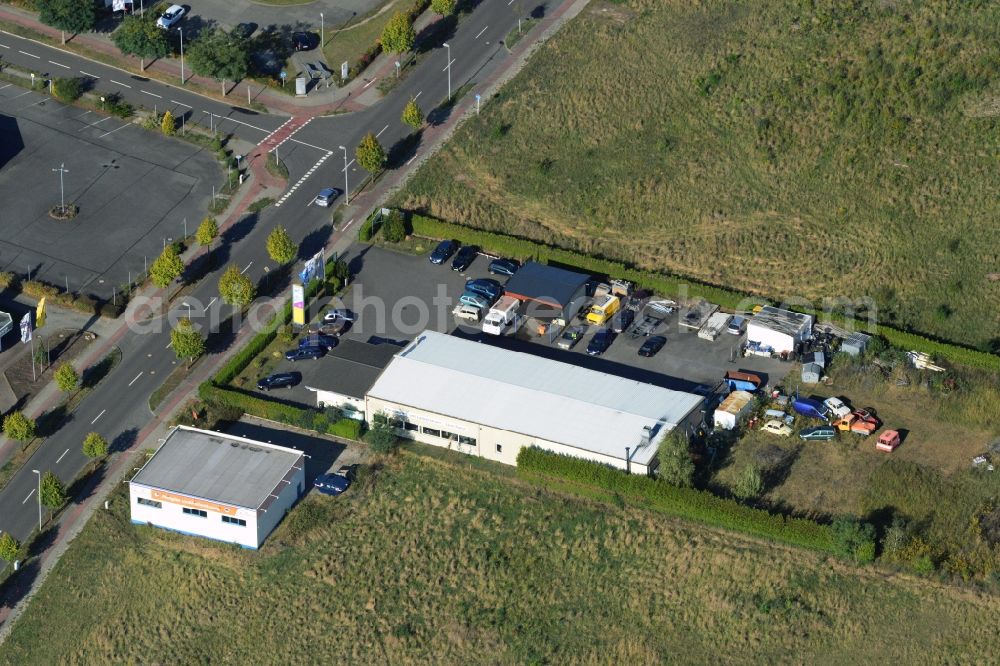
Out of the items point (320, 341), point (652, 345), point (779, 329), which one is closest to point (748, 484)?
point (779, 329)

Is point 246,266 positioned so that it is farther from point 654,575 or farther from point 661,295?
point 654,575

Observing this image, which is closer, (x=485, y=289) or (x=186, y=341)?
(x=186, y=341)

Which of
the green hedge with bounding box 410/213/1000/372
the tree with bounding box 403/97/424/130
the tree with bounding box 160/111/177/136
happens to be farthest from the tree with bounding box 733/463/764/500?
the tree with bounding box 160/111/177/136

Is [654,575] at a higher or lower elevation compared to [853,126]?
lower

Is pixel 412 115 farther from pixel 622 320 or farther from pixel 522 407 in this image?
pixel 522 407

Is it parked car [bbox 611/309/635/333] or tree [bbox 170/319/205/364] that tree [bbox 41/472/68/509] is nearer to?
tree [bbox 170/319/205/364]

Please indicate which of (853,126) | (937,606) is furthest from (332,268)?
(937,606)
